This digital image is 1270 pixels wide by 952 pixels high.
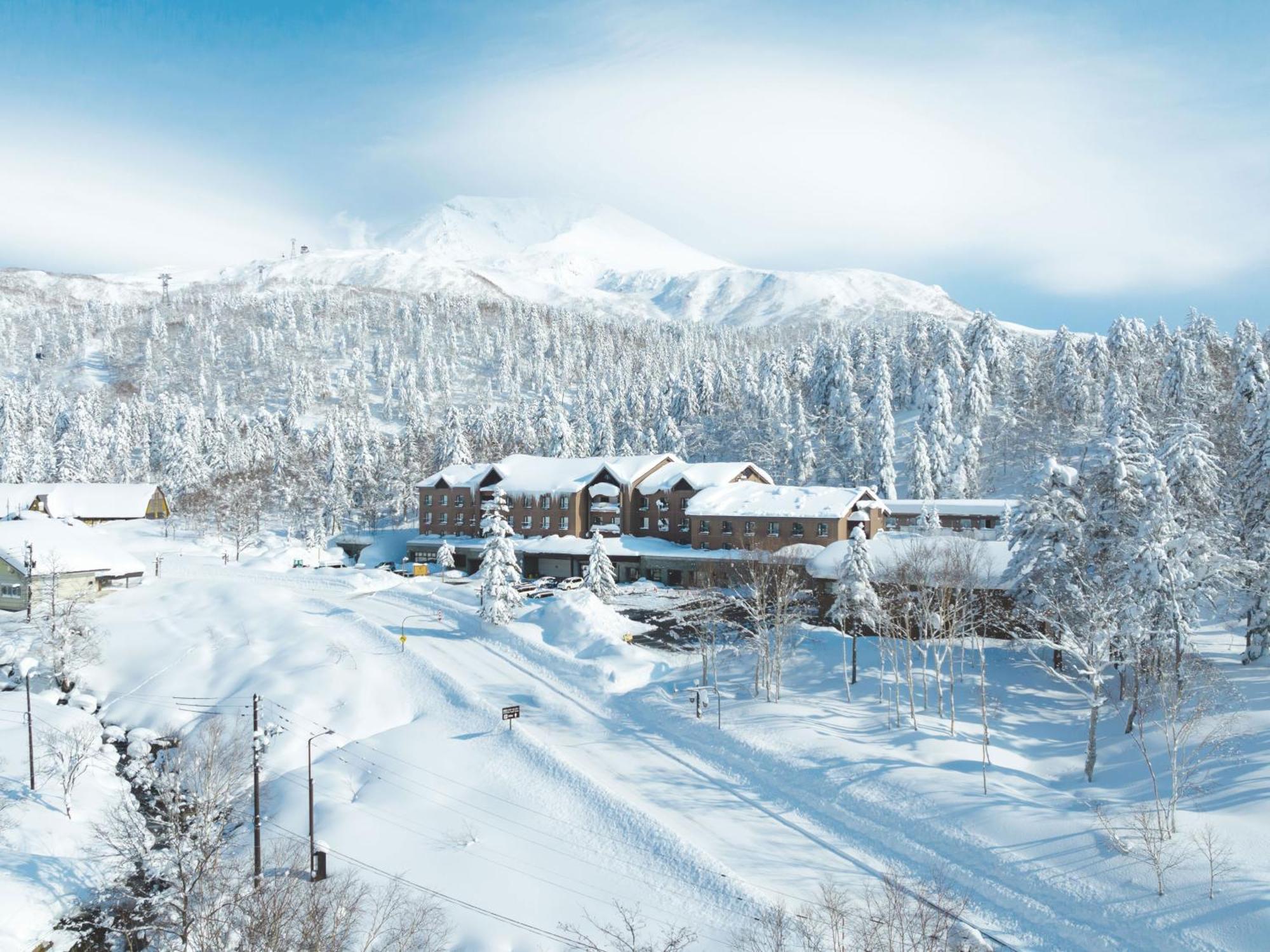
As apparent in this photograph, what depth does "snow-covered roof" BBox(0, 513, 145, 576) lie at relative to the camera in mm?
57344

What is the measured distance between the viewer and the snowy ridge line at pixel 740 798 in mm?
21922

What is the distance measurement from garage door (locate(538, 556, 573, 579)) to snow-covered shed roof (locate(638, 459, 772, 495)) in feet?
37.2

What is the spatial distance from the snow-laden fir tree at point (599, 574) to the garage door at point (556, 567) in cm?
1504

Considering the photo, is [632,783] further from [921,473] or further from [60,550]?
[921,473]

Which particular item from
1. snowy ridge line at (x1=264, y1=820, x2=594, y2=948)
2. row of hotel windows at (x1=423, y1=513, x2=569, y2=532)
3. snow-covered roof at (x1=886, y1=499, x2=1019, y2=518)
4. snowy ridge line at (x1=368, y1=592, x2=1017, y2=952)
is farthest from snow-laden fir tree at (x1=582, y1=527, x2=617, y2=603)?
snow-covered roof at (x1=886, y1=499, x2=1019, y2=518)

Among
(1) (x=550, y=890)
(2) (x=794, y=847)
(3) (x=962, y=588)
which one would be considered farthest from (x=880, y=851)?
(3) (x=962, y=588)

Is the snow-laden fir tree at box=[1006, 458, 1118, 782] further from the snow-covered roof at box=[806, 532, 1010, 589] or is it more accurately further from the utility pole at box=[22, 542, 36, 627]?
the utility pole at box=[22, 542, 36, 627]

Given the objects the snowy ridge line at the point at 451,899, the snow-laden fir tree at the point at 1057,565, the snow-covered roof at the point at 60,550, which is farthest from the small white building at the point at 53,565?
the snow-laden fir tree at the point at 1057,565

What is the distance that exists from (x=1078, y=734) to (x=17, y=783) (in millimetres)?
49384

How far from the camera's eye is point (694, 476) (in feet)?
246

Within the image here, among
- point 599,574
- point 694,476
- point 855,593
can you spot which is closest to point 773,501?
point 694,476

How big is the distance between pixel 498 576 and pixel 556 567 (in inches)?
860

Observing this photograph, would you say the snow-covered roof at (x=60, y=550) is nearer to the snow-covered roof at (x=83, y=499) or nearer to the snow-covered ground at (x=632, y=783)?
the snow-covered ground at (x=632, y=783)

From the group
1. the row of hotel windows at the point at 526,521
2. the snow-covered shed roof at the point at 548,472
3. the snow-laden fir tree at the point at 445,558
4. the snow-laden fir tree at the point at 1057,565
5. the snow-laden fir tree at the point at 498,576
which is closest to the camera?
the snow-laden fir tree at the point at 1057,565
